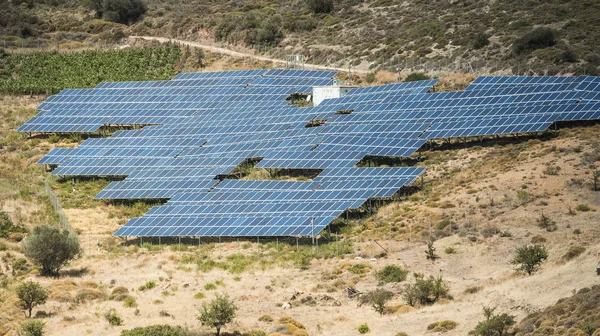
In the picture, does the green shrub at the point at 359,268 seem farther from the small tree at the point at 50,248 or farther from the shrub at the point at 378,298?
the small tree at the point at 50,248

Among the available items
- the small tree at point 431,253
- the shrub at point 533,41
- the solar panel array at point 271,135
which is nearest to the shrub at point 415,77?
the solar panel array at point 271,135

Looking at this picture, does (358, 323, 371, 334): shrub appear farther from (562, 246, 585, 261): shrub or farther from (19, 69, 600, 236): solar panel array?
(19, 69, 600, 236): solar panel array

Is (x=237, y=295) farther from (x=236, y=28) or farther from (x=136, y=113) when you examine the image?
(x=236, y=28)

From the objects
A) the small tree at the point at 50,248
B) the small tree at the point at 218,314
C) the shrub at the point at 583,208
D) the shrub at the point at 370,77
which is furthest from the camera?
the shrub at the point at 370,77

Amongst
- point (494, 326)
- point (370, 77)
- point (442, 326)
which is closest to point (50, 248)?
point (442, 326)

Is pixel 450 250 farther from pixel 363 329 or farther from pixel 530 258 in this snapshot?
pixel 363 329

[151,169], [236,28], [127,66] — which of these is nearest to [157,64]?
[127,66]
